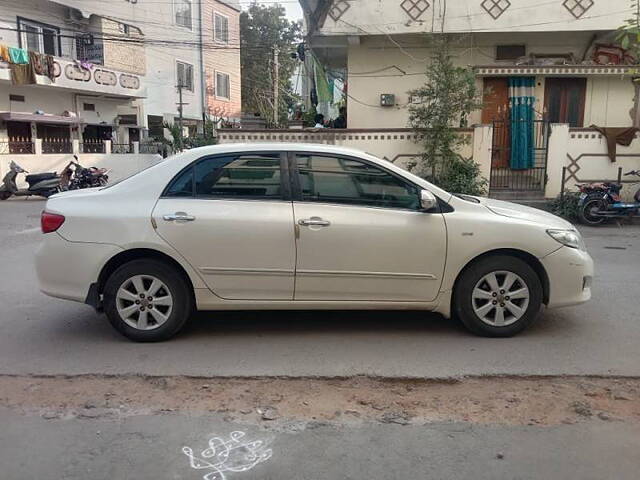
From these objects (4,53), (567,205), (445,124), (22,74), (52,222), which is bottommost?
(567,205)

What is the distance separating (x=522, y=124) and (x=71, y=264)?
12208mm

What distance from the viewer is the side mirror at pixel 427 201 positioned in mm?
4906

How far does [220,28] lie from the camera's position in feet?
110

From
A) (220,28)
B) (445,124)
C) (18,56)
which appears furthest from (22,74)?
(445,124)

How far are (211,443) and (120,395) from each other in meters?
0.99

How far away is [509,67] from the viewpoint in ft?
46.1

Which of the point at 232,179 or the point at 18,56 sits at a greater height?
the point at 18,56

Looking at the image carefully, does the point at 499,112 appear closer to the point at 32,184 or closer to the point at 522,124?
the point at 522,124

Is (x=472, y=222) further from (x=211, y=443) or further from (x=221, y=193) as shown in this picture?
(x=211, y=443)

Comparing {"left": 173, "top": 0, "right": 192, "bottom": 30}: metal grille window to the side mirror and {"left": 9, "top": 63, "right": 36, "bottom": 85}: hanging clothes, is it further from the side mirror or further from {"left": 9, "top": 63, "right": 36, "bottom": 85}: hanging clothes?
the side mirror

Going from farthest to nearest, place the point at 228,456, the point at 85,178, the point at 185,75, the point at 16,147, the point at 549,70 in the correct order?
the point at 185,75, the point at 16,147, the point at 85,178, the point at 549,70, the point at 228,456

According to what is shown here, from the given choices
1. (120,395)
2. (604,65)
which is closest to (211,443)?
(120,395)

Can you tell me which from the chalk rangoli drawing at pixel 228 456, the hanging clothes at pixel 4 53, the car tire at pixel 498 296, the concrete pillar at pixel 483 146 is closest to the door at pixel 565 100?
the concrete pillar at pixel 483 146

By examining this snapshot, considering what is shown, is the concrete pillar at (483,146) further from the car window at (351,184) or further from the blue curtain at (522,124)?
the car window at (351,184)
